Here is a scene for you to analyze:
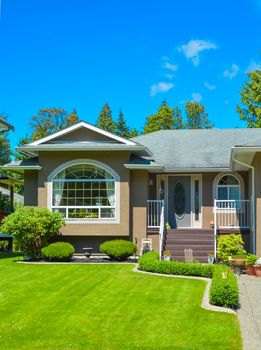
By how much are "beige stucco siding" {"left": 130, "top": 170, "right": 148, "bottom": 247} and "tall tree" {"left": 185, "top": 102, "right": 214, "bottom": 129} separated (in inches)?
1389

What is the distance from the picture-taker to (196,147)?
23.1 m

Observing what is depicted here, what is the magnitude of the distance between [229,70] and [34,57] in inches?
816

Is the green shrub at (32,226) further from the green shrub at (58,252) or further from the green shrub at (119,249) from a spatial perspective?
the green shrub at (119,249)

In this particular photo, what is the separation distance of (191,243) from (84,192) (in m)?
4.70

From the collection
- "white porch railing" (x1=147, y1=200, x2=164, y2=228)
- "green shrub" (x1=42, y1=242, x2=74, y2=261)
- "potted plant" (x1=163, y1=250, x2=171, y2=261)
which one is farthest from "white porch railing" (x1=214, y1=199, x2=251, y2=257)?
"green shrub" (x1=42, y1=242, x2=74, y2=261)

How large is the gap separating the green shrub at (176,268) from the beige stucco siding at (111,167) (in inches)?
162

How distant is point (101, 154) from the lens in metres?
19.4

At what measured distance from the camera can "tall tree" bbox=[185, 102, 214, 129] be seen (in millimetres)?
54156

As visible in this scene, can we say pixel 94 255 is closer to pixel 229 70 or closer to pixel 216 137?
pixel 216 137

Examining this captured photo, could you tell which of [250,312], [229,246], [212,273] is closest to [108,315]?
[250,312]

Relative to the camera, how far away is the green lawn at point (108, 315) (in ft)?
23.6

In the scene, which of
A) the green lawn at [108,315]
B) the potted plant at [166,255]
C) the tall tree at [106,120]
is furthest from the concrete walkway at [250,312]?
the tall tree at [106,120]

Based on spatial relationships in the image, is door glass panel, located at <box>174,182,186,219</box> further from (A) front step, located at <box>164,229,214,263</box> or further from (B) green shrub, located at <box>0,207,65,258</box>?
(B) green shrub, located at <box>0,207,65,258</box>

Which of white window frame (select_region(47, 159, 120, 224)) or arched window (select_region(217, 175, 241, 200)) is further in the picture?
arched window (select_region(217, 175, 241, 200))
